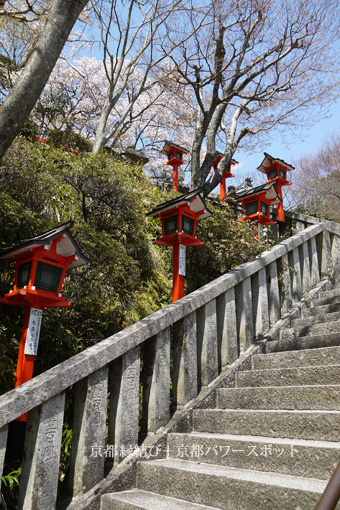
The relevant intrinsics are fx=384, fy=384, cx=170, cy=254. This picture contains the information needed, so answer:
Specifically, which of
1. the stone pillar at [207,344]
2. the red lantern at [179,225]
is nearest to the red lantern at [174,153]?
the red lantern at [179,225]

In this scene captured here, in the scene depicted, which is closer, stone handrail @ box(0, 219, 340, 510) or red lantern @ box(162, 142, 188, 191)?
stone handrail @ box(0, 219, 340, 510)

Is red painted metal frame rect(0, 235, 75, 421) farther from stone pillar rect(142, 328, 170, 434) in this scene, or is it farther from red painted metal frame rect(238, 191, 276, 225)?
red painted metal frame rect(238, 191, 276, 225)

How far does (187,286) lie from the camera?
6.67 m

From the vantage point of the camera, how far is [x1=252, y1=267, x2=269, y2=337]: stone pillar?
4266 millimetres

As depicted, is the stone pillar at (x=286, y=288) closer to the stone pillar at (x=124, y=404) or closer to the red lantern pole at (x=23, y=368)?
the stone pillar at (x=124, y=404)

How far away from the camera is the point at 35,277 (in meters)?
3.44

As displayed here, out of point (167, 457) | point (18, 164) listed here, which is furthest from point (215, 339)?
point (18, 164)

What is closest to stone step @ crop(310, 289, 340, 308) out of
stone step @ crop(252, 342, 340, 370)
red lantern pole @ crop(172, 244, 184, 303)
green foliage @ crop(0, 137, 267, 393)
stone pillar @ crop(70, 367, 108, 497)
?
green foliage @ crop(0, 137, 267, 393)

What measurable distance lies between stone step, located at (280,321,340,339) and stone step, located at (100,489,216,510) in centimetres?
216

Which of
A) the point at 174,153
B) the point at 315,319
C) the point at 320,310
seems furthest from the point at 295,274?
the point at 174,153

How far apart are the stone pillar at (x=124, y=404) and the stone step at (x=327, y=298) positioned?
308 centimetres

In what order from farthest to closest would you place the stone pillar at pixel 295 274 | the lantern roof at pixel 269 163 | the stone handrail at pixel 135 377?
the lantern roof at pixel 269 163 < the stone pillar at pixel 295 274 < the stone handrail at pixel 135 377

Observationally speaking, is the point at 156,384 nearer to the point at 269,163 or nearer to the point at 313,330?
the point at 313,330

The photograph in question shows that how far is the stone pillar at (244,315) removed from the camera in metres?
3.95
